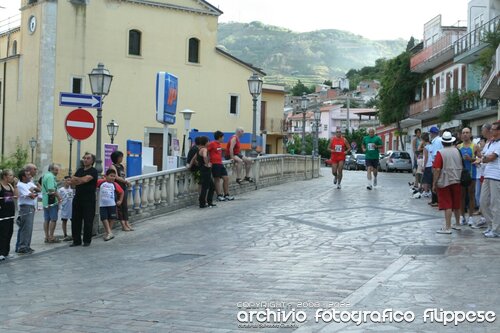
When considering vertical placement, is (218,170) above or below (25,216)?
above

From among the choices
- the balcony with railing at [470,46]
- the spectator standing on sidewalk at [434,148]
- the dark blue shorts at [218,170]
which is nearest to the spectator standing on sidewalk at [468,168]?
the spectator standing on sidewalk at [434,148]

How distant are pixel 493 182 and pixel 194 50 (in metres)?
39.9

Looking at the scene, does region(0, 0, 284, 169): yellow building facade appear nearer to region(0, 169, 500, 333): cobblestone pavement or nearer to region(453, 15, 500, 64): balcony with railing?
region(453, 15, 500, 64): balcony with railing

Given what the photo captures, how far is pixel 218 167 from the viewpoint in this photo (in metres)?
18.8

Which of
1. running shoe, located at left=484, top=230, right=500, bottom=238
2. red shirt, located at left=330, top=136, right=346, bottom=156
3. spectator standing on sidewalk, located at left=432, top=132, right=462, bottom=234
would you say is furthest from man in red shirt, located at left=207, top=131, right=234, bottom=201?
running shoe, located at left=484, top=230, right=500, bottom=238

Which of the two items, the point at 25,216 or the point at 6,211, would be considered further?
the point at 25,216

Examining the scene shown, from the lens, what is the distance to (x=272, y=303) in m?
7.46

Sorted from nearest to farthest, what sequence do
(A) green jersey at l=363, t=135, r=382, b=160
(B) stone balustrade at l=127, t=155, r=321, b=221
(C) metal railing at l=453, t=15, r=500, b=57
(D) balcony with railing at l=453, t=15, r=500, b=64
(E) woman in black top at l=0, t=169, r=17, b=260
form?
(E) woman in black top at l=0, t=169, r=17, b=260 < (B) stone balustrade at l=127, t=155, r=321, b=221 < (A) green jersey at l=363, t=135, r=382, b=160 < (C) metal railing at l=453, t=15, r=500, b=57 < (D) balcony with railing at l=453, t=15, r=500, b=64

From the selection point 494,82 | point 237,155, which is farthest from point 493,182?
point 494,82

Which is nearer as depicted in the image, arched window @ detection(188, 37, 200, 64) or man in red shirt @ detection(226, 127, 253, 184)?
man in red shirt @ detection(226, 127, 253, 184)

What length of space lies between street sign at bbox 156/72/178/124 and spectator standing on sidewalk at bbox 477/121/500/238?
10.8m

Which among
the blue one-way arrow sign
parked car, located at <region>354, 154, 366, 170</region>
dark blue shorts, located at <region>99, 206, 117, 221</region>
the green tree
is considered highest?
the green tree

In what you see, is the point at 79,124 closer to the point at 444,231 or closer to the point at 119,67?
the point at 444,231

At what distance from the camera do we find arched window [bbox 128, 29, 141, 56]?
1857 inches
